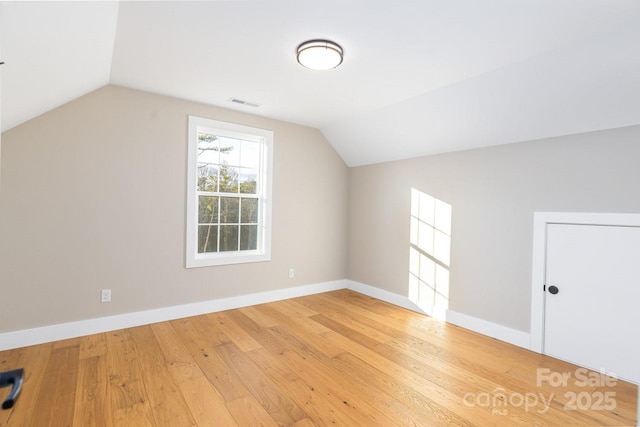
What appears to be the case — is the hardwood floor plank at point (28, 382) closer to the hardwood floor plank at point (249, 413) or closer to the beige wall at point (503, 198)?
the hardwood floor plank at point (249, 413)

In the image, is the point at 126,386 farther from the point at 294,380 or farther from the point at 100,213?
the point at 100,213

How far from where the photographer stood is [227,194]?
3.83m

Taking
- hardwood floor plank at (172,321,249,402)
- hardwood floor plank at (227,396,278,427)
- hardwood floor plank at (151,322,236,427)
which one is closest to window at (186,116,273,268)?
hardwood floor plank at (172,321,249,402)

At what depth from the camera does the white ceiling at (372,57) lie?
1.77 meters

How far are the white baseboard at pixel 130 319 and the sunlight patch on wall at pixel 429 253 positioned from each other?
1630 mm

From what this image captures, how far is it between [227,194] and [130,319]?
1726 mm

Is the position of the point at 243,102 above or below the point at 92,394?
above

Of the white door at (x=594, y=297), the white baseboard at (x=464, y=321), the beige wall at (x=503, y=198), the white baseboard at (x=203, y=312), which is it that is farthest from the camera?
the white baseboard at (x=464, y=321)

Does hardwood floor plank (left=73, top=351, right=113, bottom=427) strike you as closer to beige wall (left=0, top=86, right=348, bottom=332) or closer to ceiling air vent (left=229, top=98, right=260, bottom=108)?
beige wall (left=0, top=86, right=348, bottom=332)

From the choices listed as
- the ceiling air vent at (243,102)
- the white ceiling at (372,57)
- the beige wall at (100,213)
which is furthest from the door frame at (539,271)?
the ceiling air vent at (243,102)

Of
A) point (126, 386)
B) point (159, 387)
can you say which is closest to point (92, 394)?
point (126, 386)

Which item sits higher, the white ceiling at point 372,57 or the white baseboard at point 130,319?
the white ceiling at point 372,57

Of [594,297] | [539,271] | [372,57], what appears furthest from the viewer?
[539,271]

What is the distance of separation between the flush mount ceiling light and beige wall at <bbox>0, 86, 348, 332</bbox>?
1.77m
